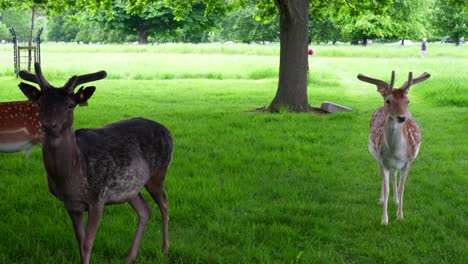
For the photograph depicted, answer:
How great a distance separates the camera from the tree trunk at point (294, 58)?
46.3 feet

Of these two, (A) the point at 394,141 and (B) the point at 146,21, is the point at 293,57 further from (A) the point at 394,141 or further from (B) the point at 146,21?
(B) the point at 146,21

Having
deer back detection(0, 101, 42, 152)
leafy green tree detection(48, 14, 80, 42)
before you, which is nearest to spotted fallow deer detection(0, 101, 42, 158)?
deer back detection(0, 101, 42, 152)

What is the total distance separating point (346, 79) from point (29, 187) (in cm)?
2109

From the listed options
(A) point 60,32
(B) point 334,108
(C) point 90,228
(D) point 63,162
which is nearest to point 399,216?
(C) point 90,228

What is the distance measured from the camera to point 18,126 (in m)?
6.90

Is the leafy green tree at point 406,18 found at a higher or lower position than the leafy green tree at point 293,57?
higher

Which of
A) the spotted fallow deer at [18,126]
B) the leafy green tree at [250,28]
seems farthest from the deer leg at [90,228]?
the leafy green tree at [250,28]

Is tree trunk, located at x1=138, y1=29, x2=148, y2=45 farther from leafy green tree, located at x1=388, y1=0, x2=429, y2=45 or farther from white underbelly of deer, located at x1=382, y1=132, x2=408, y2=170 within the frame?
white underbelly of deer, located at x1=382, y1=132, x2=408, y2=170

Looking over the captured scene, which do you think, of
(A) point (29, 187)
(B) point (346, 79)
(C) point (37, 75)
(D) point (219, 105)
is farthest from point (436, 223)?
(B) point (346, 79)

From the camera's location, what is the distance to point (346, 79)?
25.9m

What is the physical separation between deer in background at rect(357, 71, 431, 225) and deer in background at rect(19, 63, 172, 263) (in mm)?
2292

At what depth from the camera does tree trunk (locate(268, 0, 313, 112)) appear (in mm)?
14109

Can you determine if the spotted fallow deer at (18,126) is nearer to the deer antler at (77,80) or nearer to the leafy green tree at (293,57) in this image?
the deer antler at (77,80)

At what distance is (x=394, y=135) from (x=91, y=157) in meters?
3.19
